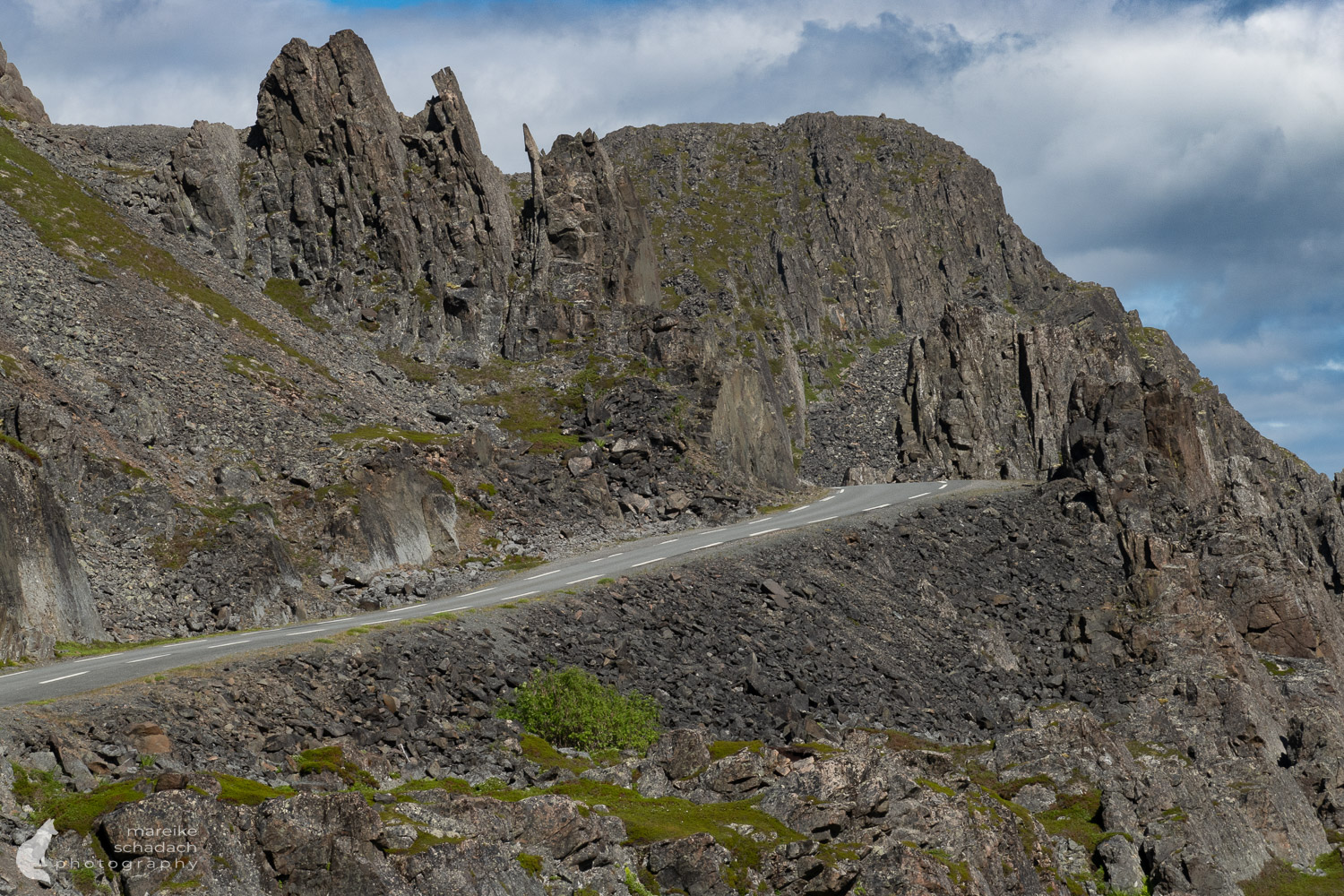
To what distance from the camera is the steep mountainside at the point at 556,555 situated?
2403cm

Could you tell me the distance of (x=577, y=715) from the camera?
32594mm

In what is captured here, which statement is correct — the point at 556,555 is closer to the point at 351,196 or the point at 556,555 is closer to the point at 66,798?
the point at 66,798

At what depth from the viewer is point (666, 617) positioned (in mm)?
45219

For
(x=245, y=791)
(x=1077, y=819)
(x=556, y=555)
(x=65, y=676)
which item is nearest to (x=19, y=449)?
(x=65, y=676)

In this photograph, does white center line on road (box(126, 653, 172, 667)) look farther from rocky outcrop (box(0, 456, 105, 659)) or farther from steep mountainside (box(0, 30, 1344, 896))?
rocky outcrop (box(0, 456, 105, 659))

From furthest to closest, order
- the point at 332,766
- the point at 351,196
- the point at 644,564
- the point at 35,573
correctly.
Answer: the point at 351,196, the point at 644,564, the point at 35,573, the point at 332,766

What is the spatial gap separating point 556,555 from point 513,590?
1093 centimetres

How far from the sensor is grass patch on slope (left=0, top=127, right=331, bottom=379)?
68.4 meters

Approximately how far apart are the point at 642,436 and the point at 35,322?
36.5m

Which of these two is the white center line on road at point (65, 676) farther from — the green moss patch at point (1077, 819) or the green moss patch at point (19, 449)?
the green moss patch at point (1077, 819)

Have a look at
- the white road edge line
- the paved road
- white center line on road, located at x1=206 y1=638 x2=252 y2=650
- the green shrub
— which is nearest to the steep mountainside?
the green shrub

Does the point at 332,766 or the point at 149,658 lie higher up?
the point at 149,658

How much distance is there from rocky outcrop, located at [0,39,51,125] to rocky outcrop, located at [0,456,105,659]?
87221 millimetres

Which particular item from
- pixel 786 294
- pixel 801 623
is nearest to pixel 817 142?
pixel 786 294
